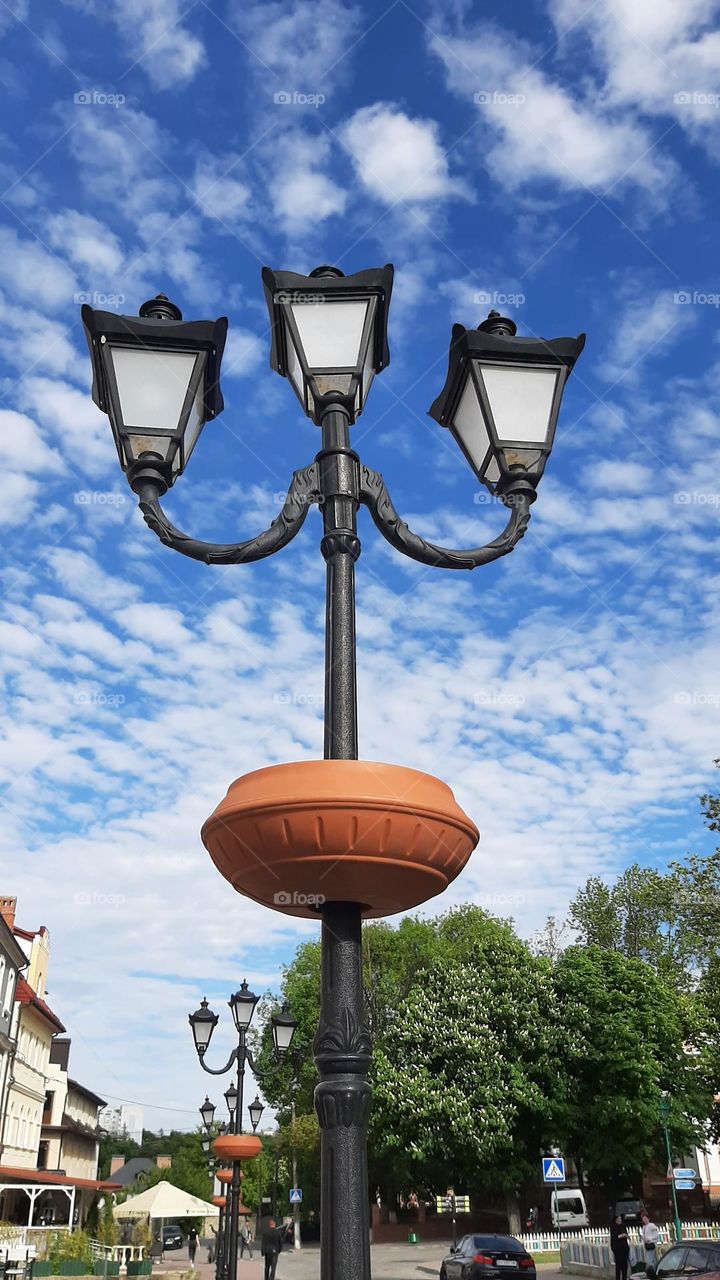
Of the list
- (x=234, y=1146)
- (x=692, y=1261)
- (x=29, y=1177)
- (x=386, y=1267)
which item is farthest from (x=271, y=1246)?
(x=29, y=1177)

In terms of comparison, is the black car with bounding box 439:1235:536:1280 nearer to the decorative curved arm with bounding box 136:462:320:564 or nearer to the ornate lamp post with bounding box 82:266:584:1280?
the ornate lamp post with bounding box 82:266:584:1280

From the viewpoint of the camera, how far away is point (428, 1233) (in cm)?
3900

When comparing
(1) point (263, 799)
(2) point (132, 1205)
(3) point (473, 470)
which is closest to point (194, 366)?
(3) point (473, 470)

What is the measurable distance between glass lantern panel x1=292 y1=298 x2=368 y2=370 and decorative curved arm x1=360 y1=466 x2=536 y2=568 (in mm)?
398

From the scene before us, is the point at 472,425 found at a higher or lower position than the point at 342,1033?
higher

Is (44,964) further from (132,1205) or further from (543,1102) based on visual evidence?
(543,1102)

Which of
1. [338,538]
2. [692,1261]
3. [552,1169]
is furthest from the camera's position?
[552,1169]

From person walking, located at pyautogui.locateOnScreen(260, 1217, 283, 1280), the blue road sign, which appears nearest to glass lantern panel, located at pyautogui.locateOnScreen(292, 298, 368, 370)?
the blue road sign

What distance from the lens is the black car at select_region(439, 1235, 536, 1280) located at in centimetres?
1736

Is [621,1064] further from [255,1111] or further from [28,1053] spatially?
[28,1053]

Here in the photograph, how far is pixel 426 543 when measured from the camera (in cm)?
335

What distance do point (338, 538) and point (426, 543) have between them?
41 centimetres

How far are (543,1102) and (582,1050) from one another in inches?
75.2

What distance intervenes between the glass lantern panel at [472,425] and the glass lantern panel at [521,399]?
0.22 ft
